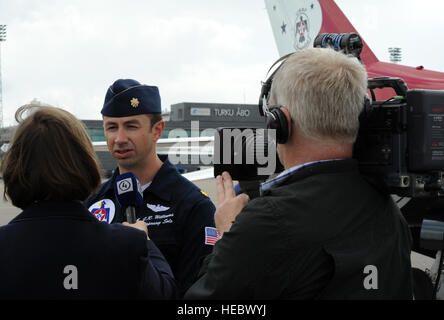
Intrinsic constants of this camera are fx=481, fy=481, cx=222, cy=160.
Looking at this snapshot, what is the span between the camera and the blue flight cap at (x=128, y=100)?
2670 millimetres

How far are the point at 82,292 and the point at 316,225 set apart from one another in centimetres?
74

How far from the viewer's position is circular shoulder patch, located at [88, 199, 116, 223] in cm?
251

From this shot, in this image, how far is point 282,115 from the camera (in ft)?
4.72

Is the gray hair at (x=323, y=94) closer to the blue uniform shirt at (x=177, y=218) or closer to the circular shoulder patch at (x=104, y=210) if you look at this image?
the blue uniform shirt at (x=177, y=218)

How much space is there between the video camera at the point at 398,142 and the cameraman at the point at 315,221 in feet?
0.35

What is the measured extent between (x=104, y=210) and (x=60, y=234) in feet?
3.56

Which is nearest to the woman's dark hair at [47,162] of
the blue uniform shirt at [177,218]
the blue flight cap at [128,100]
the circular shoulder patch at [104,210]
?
the blue uniform shirt at [177,218]

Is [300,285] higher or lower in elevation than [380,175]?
lower

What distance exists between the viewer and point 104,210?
2559 mm

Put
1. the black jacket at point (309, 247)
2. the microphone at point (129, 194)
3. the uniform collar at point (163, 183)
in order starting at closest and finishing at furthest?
the black jacket at point (309, 247) < the microphone at point (129, 194) < the uniform collar at point (163, 183)

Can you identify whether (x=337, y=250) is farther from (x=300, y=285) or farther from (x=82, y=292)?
(x=82, y=292)

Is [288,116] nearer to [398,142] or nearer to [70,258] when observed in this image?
[398,142]

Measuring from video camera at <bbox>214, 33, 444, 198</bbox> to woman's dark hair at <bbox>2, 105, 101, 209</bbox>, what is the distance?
500 mm
